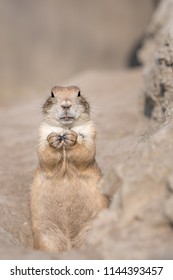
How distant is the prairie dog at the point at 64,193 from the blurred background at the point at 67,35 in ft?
38.1

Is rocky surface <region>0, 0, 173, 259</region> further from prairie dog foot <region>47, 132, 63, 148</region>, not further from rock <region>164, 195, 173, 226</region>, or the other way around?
prairie dog foot <region>47, 132, 63, 148</region>

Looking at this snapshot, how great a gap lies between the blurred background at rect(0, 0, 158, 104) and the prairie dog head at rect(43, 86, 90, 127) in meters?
11.1

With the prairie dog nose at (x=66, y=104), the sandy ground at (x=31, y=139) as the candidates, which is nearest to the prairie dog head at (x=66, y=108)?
the prairie dog nose at (x=66, y=104)

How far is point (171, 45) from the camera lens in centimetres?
794

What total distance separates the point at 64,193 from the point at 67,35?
500 inches

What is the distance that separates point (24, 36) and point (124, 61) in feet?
10.2

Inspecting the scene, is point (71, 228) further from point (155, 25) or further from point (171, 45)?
point (155, 25)

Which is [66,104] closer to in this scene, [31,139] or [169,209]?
[169,209]

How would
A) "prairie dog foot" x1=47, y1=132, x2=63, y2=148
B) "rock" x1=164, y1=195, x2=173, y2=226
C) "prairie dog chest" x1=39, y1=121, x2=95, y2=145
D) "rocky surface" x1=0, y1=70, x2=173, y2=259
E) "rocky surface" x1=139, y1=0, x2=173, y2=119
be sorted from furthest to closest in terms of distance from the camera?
"rocky surface" x1=139, y1=0, x2=173, y2=119 < "prairie dog chest" x1=39, y1=121, x2=95, y2=145 < "prairie dog foot" x1=47, y1=132, x2=63, y2=148 < "rocky surface" x1=0, y1=70, x2=173, y2=259 < "rock" x1=164, y1=195, x2=173, y2=226

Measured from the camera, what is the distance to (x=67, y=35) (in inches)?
702

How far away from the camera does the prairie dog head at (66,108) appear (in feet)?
19.4

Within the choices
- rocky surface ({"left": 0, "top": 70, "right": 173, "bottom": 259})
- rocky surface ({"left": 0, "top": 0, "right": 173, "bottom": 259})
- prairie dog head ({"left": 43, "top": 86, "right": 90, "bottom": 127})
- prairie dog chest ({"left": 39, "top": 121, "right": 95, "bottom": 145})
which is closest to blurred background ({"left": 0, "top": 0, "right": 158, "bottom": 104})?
rocky surface ({"left": 0, "top": 0, "right": 173, "bottom": 259})

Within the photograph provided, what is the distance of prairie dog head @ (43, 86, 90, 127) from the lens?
590 cm
